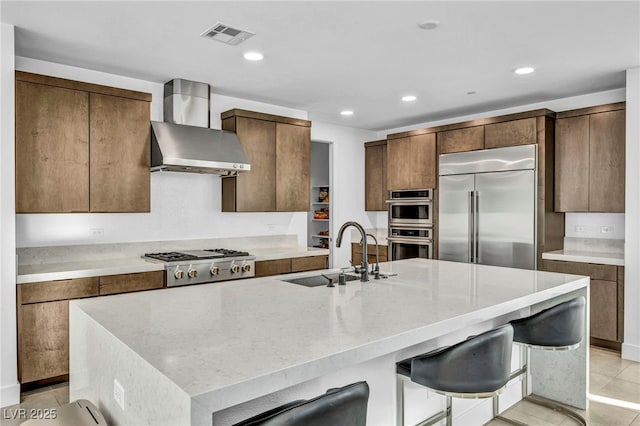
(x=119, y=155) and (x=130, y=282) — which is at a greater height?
(x=119, y=155)

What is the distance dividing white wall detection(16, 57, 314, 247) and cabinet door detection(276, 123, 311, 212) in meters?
0.33

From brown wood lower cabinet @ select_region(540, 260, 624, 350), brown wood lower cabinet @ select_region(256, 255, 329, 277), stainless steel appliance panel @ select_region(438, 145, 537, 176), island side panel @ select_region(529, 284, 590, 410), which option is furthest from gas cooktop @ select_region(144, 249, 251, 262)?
brown wood lower cabinet @ select_region(540, 260, 624, 350)

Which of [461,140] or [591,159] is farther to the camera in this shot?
[461,140]

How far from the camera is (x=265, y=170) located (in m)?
4.83

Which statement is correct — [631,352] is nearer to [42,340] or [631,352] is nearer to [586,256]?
[586,256]

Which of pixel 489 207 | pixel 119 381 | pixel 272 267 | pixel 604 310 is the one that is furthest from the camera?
pixel 489 207

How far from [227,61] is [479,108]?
3180 mm

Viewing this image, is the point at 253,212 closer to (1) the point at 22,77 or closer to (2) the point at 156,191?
(2) the point at 156,191

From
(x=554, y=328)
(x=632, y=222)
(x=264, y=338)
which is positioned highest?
(x=632, y=222)

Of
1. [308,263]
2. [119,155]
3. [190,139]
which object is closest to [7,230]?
[119,155]

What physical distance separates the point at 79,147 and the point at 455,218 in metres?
3.99

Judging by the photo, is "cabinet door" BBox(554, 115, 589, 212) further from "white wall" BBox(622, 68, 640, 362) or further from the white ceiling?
"white wall" BBox(622, 68, 640, 362)

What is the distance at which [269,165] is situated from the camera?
4859mm

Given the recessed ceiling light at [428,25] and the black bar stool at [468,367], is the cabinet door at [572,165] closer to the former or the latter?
the recessed ceiling light at [428,25]
